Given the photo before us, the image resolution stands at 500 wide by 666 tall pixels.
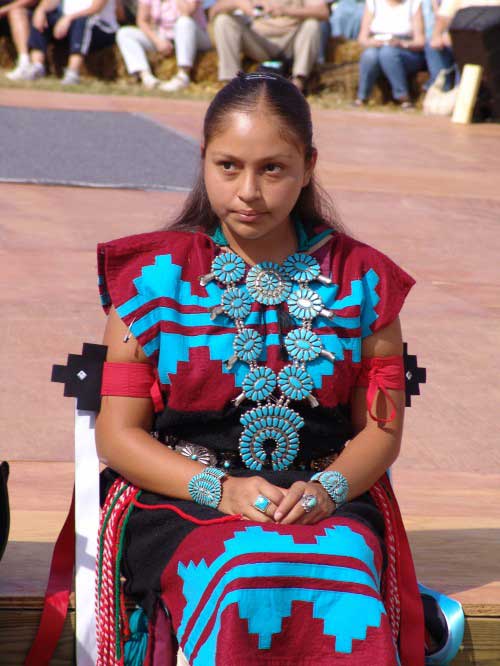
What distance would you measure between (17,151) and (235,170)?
5120mm

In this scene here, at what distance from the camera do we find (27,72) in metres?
11.6

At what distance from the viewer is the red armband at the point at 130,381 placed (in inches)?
87.4

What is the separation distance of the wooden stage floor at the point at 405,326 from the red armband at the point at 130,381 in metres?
0.44

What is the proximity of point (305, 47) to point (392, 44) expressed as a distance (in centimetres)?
88

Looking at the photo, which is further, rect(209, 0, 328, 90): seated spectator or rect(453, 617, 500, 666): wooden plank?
rect(209, 0, 328, 90): seated spectator

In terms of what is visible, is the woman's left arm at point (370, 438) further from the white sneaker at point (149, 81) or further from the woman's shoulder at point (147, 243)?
the white sneaker at point (149, 81)

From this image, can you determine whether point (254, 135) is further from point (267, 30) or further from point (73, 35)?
point (73, 35)

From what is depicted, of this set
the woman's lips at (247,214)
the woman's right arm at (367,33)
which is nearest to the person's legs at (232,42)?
the woman's right arm at (367,33)

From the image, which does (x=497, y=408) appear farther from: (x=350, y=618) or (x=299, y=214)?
(x=350, y=618)

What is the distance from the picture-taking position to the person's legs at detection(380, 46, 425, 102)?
1190 cm

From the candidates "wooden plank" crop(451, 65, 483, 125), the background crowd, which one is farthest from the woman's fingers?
the background crowd

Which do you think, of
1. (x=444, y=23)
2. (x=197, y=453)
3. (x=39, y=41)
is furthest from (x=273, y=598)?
(x=39, y=41)

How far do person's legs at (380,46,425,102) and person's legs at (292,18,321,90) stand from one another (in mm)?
684

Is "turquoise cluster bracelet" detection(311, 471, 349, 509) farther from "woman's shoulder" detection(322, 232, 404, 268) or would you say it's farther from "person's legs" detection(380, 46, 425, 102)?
"person's legs" detection(380, 46, 425, 102)
